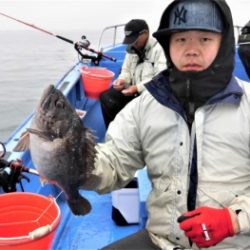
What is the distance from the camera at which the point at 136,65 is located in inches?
230

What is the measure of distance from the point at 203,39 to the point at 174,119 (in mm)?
442

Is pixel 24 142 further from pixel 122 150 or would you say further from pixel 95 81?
pixel 95 81

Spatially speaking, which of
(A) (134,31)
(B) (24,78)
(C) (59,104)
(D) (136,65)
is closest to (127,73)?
(D) (136,65)

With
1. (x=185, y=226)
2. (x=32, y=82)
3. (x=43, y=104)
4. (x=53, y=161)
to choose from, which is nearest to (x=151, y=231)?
(x=185, y=226)

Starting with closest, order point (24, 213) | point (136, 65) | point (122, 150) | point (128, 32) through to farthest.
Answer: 1. point (122, 150)
2. point (24, 213)
3. point (128, 32)
4. point (136, 65)

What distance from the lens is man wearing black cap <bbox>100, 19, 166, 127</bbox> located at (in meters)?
5.59

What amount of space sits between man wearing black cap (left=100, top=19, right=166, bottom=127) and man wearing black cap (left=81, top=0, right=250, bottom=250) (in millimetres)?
3200

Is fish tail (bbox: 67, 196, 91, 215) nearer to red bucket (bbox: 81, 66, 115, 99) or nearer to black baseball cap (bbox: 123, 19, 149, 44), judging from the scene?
black baseball cap (bbox: 123, 19, 149, 44)

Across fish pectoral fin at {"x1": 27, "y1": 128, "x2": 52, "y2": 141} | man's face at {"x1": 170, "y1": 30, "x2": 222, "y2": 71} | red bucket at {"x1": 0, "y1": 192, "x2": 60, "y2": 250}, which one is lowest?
red bucket at {"x1": 0, "y1": 192, "x2": 60, "y2": 250}

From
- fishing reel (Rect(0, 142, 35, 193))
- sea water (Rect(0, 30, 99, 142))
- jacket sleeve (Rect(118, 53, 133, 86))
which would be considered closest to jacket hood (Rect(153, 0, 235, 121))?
fishing reel (Rect(0, 142, 35, 193))

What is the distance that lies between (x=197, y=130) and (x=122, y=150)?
18.9 inches

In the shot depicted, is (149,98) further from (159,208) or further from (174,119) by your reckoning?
(159,208)

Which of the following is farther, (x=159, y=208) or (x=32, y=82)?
(x=32, y=82)

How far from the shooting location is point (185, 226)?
1.93m
